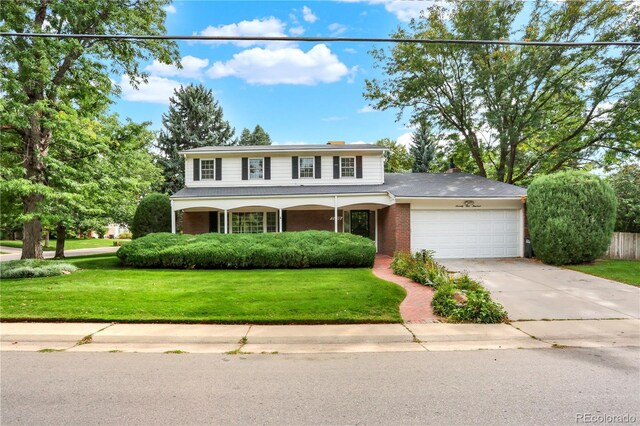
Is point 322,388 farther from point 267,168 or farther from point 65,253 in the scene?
point 65,253

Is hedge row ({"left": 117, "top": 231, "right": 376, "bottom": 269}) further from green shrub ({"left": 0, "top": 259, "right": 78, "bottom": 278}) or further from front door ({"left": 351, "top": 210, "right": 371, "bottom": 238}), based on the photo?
front door ({"left": 351, "top": 210, "right": 371, "bottom": 238})

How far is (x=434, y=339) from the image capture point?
5.72 metres

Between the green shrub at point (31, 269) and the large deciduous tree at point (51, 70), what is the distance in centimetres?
141

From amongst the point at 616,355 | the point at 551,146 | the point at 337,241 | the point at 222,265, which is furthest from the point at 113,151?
the point at 551,146

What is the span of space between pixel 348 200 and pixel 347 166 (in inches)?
126

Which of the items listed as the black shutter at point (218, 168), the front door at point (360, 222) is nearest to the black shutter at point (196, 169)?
the black shutter at point (218, 168)

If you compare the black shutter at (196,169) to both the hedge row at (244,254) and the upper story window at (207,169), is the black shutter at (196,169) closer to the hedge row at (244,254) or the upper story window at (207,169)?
the upper story window at (207,169)

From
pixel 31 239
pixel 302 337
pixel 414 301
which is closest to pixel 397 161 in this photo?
pixel 414 301

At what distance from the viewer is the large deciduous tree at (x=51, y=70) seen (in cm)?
1012

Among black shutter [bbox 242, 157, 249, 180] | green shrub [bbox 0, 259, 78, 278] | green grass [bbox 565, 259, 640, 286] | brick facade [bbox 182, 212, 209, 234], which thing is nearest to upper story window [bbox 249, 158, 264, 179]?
black shutter [bbox 242, 157, 249, 180]

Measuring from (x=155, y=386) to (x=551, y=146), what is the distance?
24.2m

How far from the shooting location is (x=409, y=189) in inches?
644

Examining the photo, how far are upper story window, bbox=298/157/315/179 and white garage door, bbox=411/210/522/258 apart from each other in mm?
6159

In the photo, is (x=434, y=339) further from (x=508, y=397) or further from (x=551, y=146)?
(x=551, y=146)
